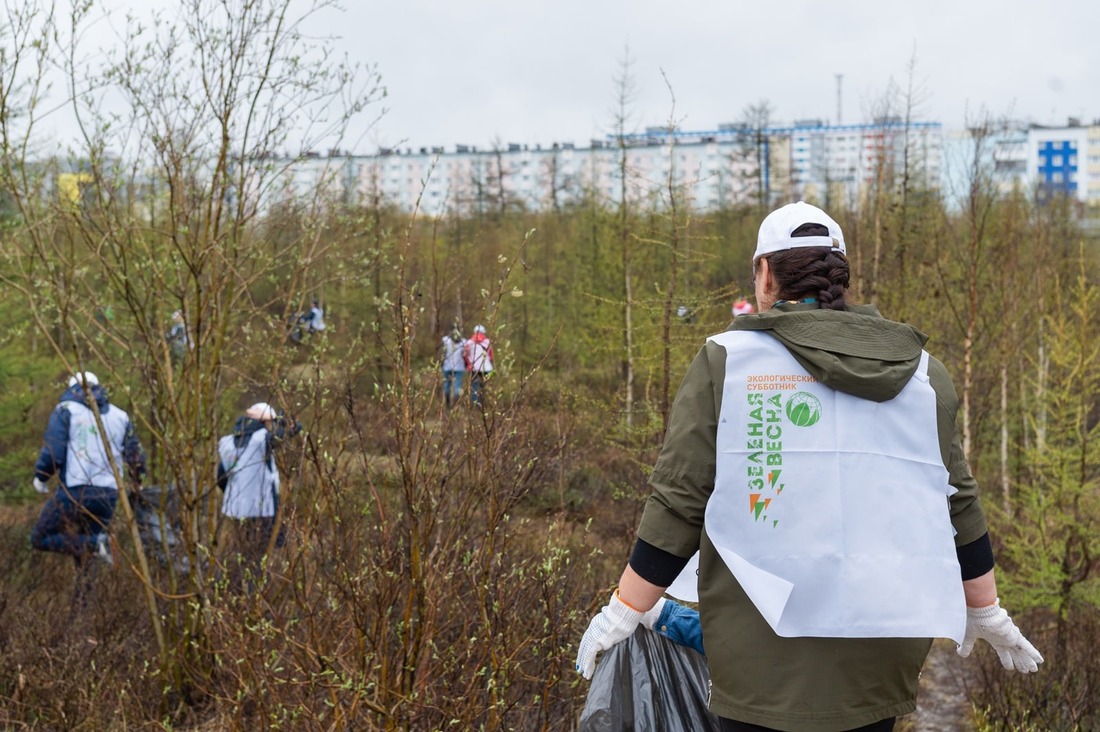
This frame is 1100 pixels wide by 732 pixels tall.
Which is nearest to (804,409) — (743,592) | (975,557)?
(743,592)

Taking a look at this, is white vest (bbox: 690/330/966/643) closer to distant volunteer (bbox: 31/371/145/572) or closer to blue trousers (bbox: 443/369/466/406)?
blue trousers (bbox: 443/369/466/406)

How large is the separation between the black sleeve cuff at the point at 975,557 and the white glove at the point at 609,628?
642mm

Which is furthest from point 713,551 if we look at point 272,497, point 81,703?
point 272,497

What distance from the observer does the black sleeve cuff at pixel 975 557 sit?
1941mm

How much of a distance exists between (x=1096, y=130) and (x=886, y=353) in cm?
8637

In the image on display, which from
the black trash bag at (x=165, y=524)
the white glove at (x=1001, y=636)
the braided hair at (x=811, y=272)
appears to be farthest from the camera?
the black trash bag at (x=165, y=524)

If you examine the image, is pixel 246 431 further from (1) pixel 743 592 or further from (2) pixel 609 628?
(1) pixel 743 592

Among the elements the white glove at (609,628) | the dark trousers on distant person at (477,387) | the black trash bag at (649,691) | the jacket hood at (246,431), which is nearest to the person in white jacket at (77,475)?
the jacket hood at (246,431)

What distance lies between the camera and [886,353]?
5.86 feet

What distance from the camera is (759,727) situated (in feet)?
5.81

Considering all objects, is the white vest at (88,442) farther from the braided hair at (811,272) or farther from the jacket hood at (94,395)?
the braided hair at (811,272)

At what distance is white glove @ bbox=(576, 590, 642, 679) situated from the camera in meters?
1.89

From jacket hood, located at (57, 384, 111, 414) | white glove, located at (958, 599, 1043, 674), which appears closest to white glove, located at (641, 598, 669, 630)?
white glove, located at (958, 599, 1043, 674)

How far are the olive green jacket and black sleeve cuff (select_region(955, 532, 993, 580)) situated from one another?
21 cm
